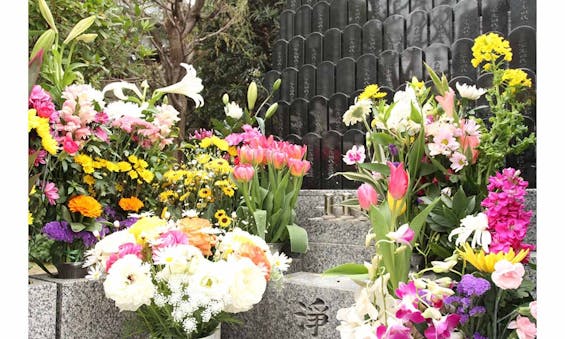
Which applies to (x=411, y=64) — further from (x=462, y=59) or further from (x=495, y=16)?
(x=495, y=16)

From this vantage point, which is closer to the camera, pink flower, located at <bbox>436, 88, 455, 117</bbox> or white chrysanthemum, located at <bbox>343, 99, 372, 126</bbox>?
pink flower, located at <bbox>436, 88, 455, 117</bbox>

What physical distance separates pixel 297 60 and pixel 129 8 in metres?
1.58

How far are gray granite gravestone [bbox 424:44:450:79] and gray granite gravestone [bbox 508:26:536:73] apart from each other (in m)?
0.27

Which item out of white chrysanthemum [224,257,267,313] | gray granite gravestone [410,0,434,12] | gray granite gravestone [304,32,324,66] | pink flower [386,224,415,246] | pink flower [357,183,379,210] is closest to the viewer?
pink flower [386,224,415,246]

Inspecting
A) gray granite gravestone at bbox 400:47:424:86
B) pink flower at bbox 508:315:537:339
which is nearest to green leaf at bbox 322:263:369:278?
A: pink flower at bbox 508:315:537:339

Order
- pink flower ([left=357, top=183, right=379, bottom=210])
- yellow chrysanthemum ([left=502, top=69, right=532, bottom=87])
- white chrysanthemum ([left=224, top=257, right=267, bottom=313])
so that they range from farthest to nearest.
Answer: yellow chrysanthemum ([left=502, top=69, right=532, bottom=87]) → pink flower ([left=357, top=183, right=379, bottom=210]) → white chrysanthemum ([left=224, top=257, right=267, bottom=313])

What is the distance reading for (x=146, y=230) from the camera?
4.27ft

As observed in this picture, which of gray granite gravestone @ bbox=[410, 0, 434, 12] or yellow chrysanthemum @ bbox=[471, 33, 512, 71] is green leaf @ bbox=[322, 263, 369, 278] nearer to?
yellow chrysanthemum @ bbox=[471, 33, 512, 71]

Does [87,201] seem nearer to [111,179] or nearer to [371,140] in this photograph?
[111,179]

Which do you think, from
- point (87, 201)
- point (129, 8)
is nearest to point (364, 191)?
point (87, 201)

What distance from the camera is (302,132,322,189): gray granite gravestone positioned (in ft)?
8.39

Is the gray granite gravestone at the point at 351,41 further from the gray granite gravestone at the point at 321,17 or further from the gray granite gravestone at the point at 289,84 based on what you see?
the gray granite gravestone at the point at 289,84

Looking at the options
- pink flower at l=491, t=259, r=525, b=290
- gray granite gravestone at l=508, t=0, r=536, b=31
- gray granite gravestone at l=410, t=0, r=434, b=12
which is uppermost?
gray granite gravestone at l=410, t=0, r=434, b=12

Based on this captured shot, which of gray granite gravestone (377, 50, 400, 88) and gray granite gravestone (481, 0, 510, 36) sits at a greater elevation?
gray granite gravestone (481, 0, 510, 36)
